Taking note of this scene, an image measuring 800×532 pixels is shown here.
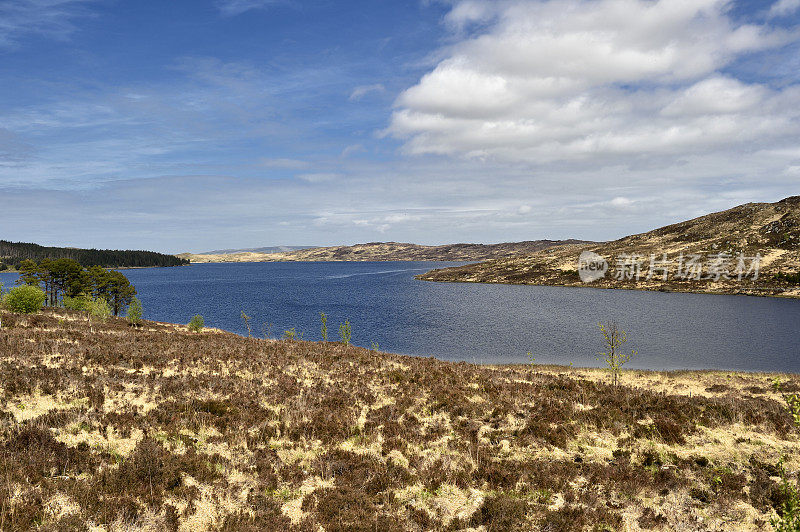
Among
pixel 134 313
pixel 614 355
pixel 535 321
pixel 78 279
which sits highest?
pixel 78 279

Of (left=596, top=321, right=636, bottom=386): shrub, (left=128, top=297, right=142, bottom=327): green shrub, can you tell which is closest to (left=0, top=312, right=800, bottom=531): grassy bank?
(left=596, top=321, right=636, bottom=386): shrub

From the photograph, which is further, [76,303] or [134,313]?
[76,303]

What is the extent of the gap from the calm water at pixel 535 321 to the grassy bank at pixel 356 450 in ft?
135

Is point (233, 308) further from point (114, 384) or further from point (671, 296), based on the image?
point (671, 296)

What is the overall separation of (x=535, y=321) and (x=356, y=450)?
86.8 m

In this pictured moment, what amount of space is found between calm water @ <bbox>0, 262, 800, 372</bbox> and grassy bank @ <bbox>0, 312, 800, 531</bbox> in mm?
41058

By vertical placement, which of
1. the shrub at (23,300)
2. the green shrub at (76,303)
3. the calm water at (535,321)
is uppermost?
the shrub at (23,300)

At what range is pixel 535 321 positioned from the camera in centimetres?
9775

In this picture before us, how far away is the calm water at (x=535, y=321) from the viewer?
2618 inches

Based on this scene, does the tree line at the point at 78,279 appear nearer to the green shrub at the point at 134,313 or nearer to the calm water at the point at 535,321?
the calm water at the point at 535,321
